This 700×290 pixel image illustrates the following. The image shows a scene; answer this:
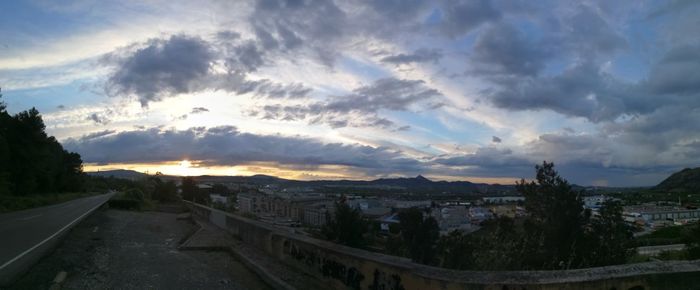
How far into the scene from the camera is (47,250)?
486 inches

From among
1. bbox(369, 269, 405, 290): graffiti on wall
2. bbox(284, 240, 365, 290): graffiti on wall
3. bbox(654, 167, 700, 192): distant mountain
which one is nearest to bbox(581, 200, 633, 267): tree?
bbox(284, 240, 365, 290): graffiti on wall

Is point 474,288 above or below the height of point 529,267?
above

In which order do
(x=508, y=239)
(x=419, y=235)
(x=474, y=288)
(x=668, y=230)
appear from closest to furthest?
(x=474, y=288) → (x=508, y=239) → (x=419, y=235) → (x=668, y=230)

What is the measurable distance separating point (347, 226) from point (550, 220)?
11.5 meters

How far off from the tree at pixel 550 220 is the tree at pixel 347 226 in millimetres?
9392

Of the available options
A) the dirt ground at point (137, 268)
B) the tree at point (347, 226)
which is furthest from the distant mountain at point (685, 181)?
the dirt ground at point (137, 268)

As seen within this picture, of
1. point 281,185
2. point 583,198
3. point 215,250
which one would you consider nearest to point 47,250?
point 215,250

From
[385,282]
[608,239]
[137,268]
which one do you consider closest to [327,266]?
[385,282]

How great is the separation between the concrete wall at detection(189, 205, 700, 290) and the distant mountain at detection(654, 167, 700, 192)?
170 meters

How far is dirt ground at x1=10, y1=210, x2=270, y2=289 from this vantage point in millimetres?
8438

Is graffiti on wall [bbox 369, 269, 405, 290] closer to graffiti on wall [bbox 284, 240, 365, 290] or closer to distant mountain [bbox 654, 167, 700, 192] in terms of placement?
graffiti on wall [bbox 284, 240, 365, 290]

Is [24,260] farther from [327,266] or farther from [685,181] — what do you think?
[685,181]

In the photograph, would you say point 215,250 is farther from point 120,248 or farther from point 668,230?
point 668,230

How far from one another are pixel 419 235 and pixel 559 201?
19640 millimetres
